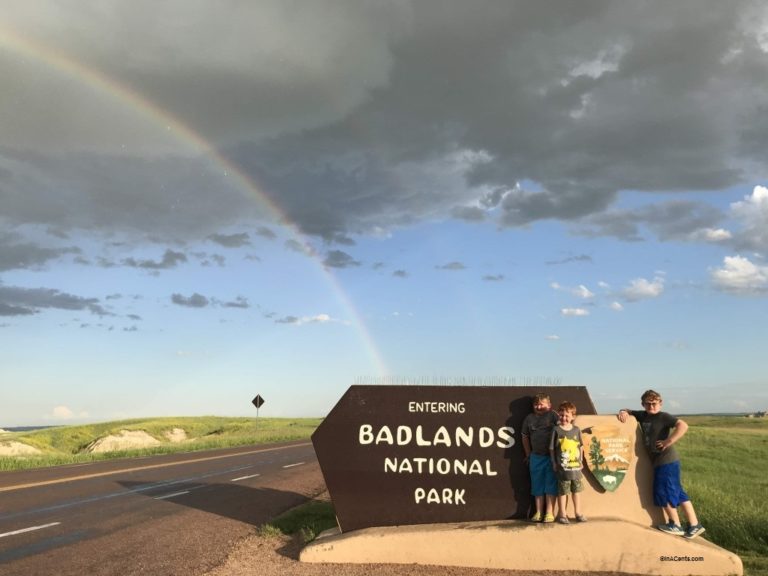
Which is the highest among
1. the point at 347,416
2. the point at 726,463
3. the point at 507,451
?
the point at 347,416

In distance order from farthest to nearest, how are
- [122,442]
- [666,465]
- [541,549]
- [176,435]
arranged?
[176,435] < [122,442] < [666,465] < [541,549]

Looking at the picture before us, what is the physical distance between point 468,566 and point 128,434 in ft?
177

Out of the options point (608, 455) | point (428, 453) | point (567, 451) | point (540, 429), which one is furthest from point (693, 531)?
point (428, 453)

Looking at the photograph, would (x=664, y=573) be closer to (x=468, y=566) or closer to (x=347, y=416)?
(x=468, y=566)

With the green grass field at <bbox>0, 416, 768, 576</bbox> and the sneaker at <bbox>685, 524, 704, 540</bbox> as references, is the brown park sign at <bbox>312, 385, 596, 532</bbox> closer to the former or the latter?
the green grass field at <bbox>0, 416, 768, 576</bbox>

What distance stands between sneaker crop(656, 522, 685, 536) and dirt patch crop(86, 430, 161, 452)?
152 ft

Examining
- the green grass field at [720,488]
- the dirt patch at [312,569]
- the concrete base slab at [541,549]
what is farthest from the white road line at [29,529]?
the concrete base slab at [541,549]

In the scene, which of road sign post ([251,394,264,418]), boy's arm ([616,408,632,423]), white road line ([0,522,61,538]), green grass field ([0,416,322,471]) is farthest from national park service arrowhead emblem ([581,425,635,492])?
road sign post ([251,394,264,418])

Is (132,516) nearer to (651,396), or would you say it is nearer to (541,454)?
(541,454)

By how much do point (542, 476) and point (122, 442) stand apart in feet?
168

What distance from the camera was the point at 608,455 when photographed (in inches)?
301

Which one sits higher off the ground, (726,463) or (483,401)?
(483,401)

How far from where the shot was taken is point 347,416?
835cm

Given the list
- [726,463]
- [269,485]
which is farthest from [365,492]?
[726,463]
